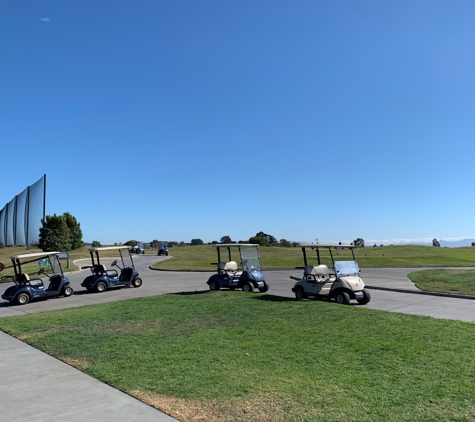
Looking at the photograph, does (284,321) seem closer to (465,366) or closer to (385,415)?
(465,366)

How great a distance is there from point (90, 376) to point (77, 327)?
367 centimetres

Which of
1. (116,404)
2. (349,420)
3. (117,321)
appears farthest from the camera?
(117,321)

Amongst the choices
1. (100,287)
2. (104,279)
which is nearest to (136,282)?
(104,279)

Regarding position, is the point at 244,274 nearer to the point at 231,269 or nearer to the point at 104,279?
the point at 231,269

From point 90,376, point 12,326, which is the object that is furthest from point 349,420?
point 12,326

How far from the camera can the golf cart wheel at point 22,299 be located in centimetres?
1445

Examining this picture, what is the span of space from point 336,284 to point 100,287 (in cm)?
1050

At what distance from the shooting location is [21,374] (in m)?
5.59

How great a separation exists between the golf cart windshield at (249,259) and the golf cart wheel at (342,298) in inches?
167

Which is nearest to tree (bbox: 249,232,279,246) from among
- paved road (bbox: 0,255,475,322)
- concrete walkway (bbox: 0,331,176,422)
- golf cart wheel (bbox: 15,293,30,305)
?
paved road (bbox: 0,255,475,322)

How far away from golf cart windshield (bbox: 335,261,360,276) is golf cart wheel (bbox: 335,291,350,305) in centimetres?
64

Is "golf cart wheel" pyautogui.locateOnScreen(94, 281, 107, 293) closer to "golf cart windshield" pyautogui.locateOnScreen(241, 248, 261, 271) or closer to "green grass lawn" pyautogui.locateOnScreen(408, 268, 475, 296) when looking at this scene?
"golf cart windshield" pyautogui.locateOnScreen(241, 248, 261, 271)

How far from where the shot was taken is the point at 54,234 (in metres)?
47.7

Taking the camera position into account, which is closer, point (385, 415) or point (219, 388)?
point (385, 415)
